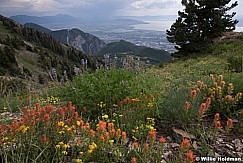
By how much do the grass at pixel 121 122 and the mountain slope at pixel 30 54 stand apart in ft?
168

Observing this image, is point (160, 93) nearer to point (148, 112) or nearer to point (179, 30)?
point (148, 112)

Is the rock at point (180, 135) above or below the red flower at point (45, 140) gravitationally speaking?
below

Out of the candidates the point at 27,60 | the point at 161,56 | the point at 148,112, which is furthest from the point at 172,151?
the point at 161,56

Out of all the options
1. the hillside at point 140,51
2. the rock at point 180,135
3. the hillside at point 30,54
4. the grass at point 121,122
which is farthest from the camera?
the hillside at point 140,51

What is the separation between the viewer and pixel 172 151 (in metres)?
3.04

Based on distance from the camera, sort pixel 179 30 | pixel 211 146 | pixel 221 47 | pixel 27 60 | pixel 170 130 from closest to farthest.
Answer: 1. pixel 211 146
2. pixel 170 130
3. pixel 221 47
4. pixel 179 30
5. pixel 27 60

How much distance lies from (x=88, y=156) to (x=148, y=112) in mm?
1403

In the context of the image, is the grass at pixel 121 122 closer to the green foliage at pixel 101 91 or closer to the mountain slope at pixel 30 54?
the green foliage at pixel 101 91

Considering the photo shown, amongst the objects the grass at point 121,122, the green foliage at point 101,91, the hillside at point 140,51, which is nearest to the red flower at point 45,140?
the grass at point 121,122

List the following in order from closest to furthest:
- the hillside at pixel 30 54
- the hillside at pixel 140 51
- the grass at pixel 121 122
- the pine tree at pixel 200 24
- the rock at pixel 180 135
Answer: the grass at pixel 121 122 < the rock at pixel 180 135 < the pine tree at pixel 200 24 < the hillside at pixel 30 54 < the hillside at pixel 140 51

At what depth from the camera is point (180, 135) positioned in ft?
10.8

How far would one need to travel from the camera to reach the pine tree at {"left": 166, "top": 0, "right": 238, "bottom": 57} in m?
18.3

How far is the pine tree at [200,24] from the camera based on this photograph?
60.1ft

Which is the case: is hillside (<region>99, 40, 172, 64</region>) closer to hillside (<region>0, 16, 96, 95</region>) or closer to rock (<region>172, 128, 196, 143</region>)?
hillside (<region>0, 16, 96, 95</region>)
